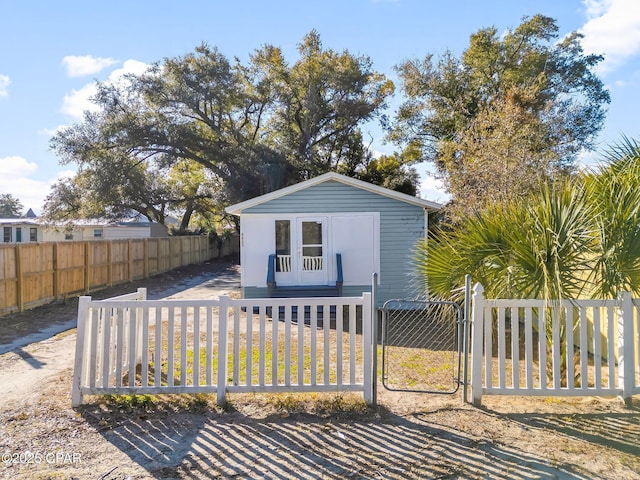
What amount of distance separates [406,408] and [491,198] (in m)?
5.05

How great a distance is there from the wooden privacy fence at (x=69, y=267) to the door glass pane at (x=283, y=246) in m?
5.88

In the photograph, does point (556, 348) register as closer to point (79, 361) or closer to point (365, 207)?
point (79, 361)

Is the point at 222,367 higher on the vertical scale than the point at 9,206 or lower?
lower

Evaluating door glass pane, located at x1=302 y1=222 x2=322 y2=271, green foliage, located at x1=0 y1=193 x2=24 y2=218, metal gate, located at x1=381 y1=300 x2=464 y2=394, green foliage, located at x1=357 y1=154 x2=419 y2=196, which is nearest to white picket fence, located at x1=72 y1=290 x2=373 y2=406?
metal gate, located at x1=381 y1=300 x2=464 y2=394

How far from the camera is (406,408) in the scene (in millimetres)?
3916

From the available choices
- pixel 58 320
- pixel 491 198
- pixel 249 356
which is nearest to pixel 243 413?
pixel 249 356

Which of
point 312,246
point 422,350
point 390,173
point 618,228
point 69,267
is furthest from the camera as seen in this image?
point 390,173

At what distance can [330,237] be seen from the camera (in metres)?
10.6

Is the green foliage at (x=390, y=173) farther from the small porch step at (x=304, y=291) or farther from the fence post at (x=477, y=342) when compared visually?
the fence post at (x=477, y=342)

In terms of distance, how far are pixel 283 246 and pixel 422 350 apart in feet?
16.6

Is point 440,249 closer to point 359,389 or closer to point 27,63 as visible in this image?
point 359,389

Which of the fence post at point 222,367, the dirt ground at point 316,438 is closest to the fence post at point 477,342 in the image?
the dirt ground at point 316,438

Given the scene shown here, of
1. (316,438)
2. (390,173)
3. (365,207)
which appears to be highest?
(390,173)

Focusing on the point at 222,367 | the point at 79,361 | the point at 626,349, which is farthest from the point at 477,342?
the point at 79,361
